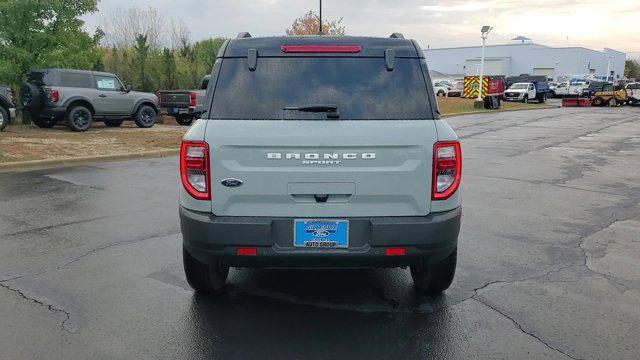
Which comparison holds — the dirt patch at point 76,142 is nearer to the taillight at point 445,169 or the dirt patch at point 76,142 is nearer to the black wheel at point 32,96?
the black wheel at point 32,96

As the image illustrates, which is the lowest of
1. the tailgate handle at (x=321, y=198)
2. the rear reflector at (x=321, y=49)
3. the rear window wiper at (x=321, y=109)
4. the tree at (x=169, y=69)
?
the tailgate handle at (x=321, y=198)

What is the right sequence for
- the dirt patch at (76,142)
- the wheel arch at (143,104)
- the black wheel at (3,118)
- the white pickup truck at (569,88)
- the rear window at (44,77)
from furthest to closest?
the white pickup truck at (569,88), the wheel arch at (143,104), the rear window at (44,77), the black wheel at (3,118), the dirt patch at (76,142)

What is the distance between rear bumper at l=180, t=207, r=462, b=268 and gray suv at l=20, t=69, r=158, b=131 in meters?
14.5

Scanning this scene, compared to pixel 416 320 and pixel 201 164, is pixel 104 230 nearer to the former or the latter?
pixel 201 164

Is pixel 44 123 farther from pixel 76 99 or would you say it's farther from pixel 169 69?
pixel 169 69

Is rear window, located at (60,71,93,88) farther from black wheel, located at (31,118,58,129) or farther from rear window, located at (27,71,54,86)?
black wheel, located at (31,118,58,129)

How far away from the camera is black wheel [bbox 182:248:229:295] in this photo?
13.3 ft

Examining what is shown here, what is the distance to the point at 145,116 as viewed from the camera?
1886 cm

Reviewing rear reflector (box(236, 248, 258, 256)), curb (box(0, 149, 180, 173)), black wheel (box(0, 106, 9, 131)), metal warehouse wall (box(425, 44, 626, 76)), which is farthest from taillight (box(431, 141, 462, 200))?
metal warehouse wall (box(425, 44, 626, 76))

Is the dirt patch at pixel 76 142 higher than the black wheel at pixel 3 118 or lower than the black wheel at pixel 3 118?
lower

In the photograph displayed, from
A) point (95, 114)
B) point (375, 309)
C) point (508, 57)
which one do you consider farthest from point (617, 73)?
point (375, 309)

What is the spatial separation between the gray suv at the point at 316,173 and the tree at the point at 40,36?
15661 mm

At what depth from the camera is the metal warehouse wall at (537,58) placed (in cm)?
9594

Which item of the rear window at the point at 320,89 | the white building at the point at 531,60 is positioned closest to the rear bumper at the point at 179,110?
the rear window at the point at 320,89
